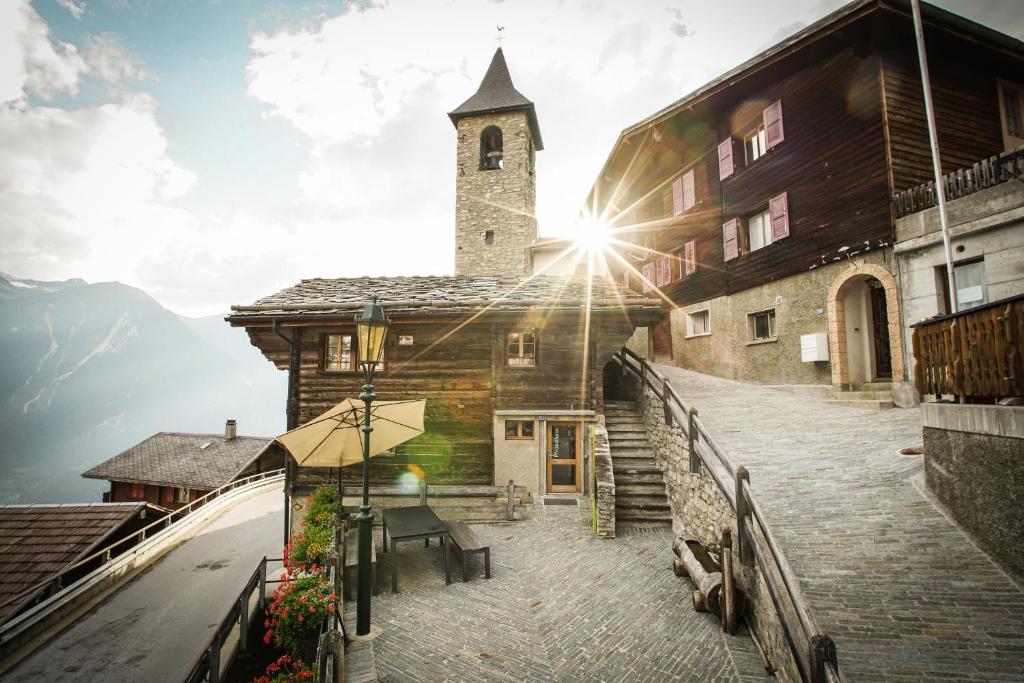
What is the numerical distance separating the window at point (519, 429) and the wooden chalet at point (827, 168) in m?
8.72

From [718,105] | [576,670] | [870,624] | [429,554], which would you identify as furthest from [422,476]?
[718,105]

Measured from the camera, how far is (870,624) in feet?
14.7

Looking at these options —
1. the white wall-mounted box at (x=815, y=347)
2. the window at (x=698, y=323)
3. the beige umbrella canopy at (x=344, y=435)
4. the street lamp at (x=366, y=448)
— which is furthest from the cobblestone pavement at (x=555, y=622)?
the window at (x=698, y=323)

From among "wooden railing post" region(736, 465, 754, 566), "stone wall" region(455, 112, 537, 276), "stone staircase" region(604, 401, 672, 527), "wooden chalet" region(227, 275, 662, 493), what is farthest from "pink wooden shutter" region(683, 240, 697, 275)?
"wooden railing post" region(736, 465, 754, 566)

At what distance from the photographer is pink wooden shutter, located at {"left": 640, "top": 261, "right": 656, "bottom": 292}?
22.1 m

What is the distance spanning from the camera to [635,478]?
1109 centimetres

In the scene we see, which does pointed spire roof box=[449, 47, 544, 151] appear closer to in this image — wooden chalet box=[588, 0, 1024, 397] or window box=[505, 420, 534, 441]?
wooden chalet box=[588, 0, 1024, 397]

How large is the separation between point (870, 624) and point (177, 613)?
13981 millimetres

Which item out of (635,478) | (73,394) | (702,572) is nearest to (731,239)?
(635,478)

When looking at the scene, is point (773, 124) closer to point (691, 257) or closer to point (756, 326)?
point (691, 257)

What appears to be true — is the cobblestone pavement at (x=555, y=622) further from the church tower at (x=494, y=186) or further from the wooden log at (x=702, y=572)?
the church tower at (x=494, y=186)

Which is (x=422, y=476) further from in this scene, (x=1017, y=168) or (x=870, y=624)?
(x=1017, y=168)

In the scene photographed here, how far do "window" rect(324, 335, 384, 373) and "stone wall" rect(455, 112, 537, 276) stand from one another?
43.4 ft

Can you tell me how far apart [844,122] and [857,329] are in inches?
239
